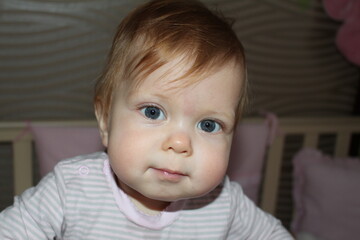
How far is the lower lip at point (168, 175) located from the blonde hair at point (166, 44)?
139 mm

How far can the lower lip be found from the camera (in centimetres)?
67

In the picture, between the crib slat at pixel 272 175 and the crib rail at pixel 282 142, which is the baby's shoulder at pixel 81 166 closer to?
the crib rail at pixel 282 142

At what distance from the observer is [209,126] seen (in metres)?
0.71

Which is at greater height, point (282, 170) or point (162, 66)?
point (162, 66)

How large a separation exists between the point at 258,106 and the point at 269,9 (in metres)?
0.33

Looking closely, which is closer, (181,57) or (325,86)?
(181,57)

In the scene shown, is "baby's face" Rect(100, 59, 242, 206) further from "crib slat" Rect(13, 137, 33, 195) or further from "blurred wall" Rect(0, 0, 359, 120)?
"crib slat" Rect(13, 137, 33, 195)

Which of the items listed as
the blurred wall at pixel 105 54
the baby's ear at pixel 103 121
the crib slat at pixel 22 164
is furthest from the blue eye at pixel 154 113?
the crib slat at pixel 22 164

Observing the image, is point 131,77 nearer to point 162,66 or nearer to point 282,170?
point 162,66

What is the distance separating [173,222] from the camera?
2.79 ft

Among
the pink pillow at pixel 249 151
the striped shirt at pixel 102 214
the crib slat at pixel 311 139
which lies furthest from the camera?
the crib slat at pixel 311 139

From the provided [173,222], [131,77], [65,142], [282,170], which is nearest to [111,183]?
[173,222]

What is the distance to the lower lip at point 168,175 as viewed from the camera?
669 mm

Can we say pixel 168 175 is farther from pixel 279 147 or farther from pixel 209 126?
pixel 279 147
